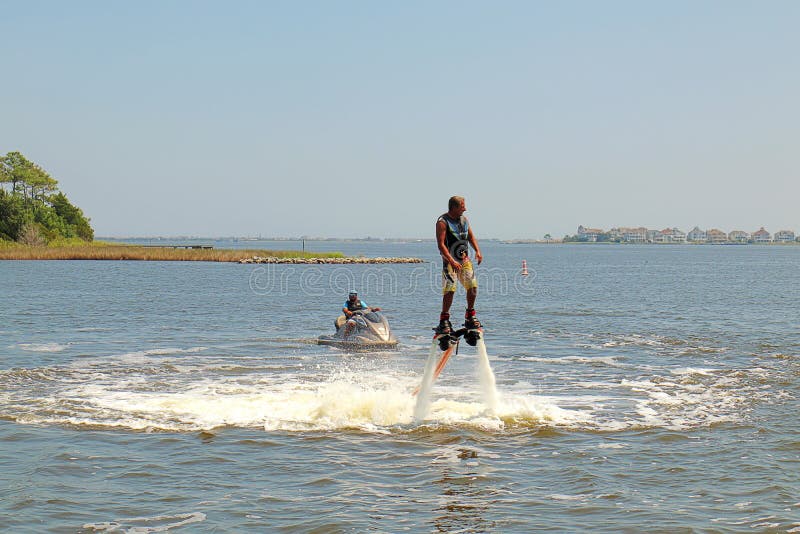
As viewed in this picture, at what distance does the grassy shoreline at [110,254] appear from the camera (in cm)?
10769

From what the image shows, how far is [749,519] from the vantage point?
945 centimetres

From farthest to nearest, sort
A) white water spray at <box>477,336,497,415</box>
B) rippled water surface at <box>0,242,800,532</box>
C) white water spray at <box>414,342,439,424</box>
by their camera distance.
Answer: white water spray at <box>477,336,497,415</box> < white water spray at <box>414,342,439,424</box> < rippled water surface at <box>0,242,800,532</box>

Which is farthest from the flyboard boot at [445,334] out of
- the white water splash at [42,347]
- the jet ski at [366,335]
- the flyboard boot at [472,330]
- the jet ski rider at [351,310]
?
the white water splash at [42,347]

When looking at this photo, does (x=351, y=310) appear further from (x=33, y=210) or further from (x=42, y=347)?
(x=33, y=210)

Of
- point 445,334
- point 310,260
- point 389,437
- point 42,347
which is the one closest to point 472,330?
point 445,334

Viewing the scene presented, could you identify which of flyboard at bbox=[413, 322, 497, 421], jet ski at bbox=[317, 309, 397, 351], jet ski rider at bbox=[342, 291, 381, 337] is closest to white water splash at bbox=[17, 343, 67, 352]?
jet ski at bbox=[317, 309, 397, 351]

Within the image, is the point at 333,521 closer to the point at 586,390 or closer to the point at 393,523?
the point at 393,523

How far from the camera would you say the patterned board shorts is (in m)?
12.6

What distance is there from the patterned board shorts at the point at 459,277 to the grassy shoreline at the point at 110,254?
10419cm

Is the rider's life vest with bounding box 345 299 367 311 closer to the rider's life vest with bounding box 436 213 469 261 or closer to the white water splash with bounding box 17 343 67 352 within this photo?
the white water splash with bounding box 17 343 67 352

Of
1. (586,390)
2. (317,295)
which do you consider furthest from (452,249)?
(317,295)

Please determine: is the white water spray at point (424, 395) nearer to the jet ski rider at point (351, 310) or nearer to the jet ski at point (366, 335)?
the jet ski at point (366, 335)

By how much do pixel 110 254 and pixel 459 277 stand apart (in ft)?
365

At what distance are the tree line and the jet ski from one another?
10065 cm
